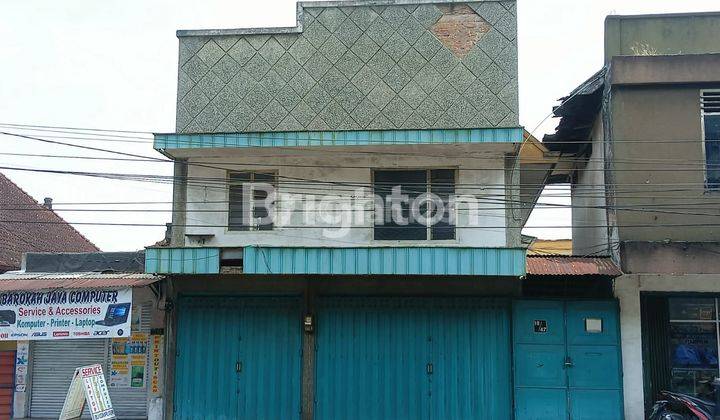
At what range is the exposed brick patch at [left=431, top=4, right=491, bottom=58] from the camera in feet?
41.9

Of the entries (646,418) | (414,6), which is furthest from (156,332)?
(646,418)

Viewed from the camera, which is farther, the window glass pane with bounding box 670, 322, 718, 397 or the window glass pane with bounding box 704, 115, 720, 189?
the window glass pane with bounding box 670, 322, 718, 397

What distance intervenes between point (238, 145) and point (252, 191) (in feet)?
4.05

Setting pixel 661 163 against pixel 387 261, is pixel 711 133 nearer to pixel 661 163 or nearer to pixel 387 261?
pixel 661 163

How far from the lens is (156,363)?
13.4 metres

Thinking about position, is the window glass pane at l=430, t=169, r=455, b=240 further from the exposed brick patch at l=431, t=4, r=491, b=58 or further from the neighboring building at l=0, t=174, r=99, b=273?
the neighboring building at l=0, t=174, r=99, b=273

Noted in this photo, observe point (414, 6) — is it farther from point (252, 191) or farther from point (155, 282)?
point (155, 282)

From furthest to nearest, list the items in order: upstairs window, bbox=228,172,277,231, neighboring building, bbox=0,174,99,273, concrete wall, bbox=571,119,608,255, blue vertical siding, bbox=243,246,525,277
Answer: neighboring building, bbox=0,174,99,273, concrete wall, bbox=571,119,608,255, upstairs window, bbox=228,172,277,231, blue vertical siding, bbox=243,246,525,277

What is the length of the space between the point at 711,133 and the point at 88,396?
1226cm

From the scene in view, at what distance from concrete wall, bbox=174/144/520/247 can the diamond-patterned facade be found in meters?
0.57

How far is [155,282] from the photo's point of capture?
1323 cm

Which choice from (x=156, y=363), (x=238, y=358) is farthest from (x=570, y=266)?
(x=156, y=363)

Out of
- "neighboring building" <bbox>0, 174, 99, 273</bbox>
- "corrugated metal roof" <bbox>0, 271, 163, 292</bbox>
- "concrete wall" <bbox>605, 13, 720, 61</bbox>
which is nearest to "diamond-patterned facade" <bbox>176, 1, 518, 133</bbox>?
"concrete wall" <bbox>605, 13, 720, 61</bbox>

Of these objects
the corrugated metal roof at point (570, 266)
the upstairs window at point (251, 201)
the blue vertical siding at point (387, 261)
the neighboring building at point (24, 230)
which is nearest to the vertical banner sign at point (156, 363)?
the upstairs window at point (251, 201)
